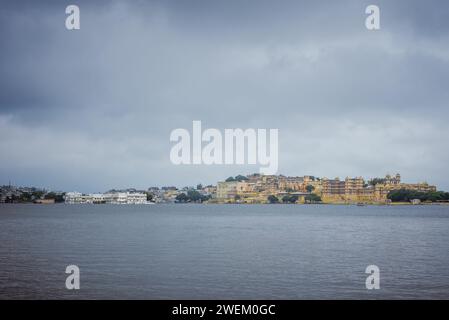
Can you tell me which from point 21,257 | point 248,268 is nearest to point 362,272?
point 248,268

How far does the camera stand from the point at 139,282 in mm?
21484

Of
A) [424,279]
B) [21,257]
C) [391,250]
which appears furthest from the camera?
[391,250]

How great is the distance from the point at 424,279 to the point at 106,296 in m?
14.1

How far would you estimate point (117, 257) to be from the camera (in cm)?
3058

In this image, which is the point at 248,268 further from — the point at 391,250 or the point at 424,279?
the point at 391,250

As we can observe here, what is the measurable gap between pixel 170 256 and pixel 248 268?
6958 millimetres
